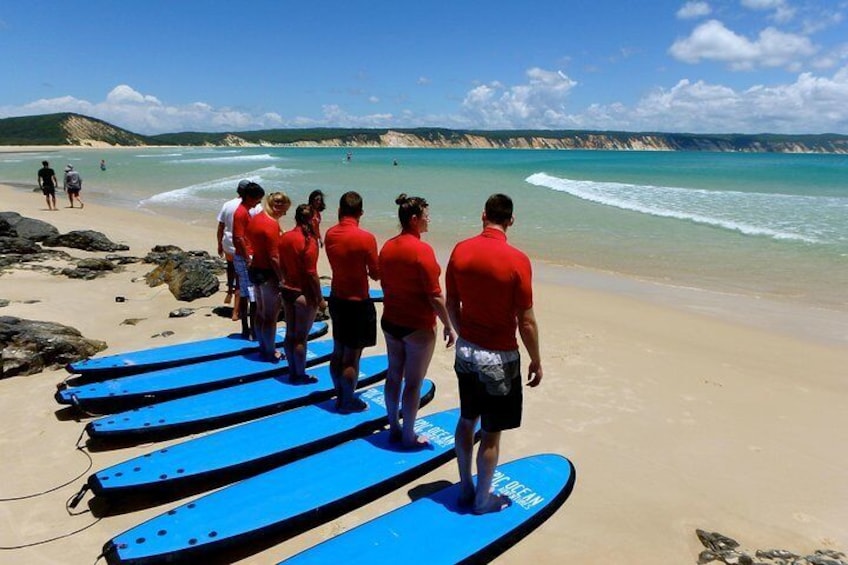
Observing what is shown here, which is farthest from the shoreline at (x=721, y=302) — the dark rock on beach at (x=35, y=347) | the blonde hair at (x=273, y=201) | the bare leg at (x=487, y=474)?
the bare leg at (x=487, y=474)

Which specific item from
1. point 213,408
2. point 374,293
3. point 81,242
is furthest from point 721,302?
point 81,242

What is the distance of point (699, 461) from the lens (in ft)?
16.8

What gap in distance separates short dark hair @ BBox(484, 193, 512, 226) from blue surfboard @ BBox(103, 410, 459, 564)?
2.26 meters

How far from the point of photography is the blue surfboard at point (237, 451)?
13.9ft

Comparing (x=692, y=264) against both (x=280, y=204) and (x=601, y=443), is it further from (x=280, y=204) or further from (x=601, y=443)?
(x=280, y=204)

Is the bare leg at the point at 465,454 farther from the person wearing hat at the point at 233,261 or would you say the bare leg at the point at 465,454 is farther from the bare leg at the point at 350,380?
the person wearing hat at the point at 233,261

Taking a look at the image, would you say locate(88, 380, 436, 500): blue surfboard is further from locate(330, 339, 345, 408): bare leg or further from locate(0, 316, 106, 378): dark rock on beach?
locate(0, 316, 106, 378): dark rock on beach

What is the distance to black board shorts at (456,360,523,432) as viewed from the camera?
358cm

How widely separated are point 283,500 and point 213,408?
189 cm

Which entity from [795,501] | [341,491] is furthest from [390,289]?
[795,501]

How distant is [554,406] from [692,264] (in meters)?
9.60

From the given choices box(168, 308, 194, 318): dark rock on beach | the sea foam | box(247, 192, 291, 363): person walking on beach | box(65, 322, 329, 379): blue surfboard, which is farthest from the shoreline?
the sea foam

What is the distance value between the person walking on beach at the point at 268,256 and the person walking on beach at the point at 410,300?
1.92 m

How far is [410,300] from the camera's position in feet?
14.2
